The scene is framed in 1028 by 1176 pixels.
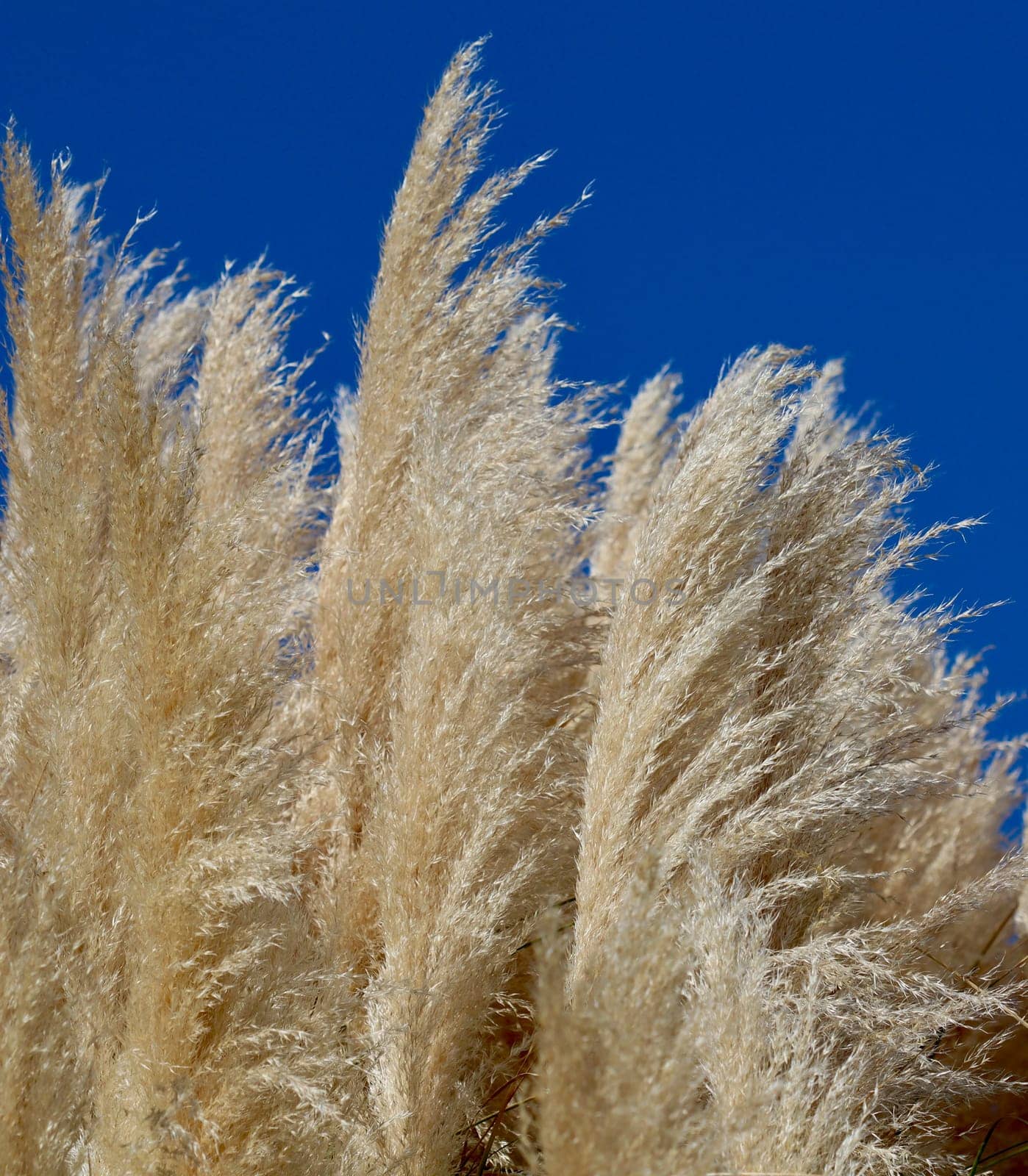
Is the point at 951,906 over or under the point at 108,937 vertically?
over

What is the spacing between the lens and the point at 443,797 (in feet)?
5.92

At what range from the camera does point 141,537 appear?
163cm

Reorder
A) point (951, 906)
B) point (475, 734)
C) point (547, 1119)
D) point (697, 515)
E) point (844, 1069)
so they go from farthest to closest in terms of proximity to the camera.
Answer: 1. point (951, 906)
2. point (697, 515)
3. point (475, 734)
4. point (844, 1069)
5. point (547, 1119)

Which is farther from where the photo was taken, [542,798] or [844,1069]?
[542,798]

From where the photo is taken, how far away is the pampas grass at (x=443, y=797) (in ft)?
4.67

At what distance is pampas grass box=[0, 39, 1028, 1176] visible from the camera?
4.67 feet

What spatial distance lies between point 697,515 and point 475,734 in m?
0.51

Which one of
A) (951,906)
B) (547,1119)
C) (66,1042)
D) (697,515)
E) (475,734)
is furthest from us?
(951,906)

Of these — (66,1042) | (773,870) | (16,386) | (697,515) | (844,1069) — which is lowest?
(66,1042)

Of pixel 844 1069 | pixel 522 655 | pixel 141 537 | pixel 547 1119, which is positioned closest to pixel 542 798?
pixel 522 655

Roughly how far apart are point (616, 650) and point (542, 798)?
44cm

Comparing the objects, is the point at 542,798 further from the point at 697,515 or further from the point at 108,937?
the point at 108,937

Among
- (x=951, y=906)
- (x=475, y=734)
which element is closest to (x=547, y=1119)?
(x=475, y=734)

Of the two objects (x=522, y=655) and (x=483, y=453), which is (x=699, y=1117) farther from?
(x=483, y=453)
